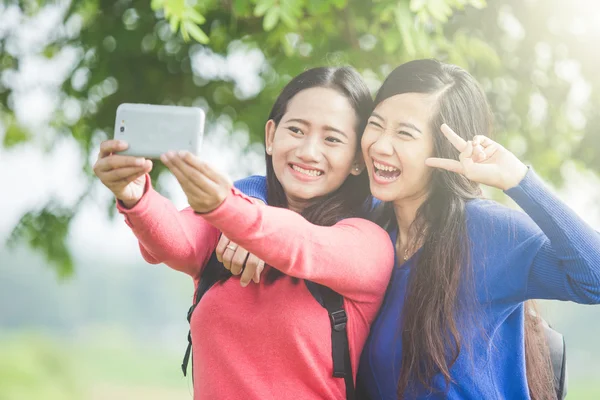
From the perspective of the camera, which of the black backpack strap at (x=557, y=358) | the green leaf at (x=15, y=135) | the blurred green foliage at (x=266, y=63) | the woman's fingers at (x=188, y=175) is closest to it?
the woman's fingers at (x=188, y=175)

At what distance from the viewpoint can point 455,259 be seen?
210cm

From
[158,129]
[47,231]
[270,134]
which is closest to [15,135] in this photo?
[47,231]

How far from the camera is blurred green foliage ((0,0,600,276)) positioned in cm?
413

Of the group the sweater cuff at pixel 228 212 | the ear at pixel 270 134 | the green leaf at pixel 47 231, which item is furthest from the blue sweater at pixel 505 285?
the green leaf at pixel 47 231

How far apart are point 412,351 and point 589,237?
57 cm

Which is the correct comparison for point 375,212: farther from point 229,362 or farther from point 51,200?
point 51,200

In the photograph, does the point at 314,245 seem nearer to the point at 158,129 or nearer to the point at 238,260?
the point at 238,260

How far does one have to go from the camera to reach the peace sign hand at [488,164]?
6.07 feet

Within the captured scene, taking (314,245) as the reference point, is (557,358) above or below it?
below

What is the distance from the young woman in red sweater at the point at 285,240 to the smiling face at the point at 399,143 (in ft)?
0.27

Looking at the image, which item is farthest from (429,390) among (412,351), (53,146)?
(53,146)

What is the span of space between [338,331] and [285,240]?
36 centimetres

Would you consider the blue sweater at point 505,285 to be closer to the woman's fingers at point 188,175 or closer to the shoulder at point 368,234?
the shoulder at point 368,234

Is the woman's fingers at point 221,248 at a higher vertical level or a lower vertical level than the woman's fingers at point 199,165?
lower
